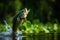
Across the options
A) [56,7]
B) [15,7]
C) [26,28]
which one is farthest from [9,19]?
[26,28]

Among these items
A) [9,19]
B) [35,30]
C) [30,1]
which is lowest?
[35,30]

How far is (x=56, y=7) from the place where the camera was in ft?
83.0

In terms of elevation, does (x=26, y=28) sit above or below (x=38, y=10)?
below

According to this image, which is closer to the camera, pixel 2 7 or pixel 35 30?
pixel 35 30

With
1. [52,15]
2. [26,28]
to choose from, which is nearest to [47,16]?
[52,15]

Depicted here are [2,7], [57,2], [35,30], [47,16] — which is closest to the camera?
[35,30]

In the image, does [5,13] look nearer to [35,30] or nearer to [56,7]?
[56,7]

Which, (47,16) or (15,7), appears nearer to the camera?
(15,7)

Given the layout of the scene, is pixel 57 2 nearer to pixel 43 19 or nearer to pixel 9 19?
pixel 43 19

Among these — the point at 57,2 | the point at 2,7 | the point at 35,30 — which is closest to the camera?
the point at 35,30

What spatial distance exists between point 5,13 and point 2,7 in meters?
1.19

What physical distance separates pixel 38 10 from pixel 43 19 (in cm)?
70

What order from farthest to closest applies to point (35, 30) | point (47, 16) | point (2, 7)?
point (47, 16) → point (2, 7) → point (35, 30)

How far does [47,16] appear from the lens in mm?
24250
